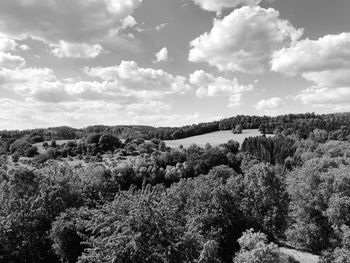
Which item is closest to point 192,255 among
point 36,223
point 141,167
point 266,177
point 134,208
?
point 134,208

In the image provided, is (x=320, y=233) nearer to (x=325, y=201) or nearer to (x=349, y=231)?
(x=325, y=201)

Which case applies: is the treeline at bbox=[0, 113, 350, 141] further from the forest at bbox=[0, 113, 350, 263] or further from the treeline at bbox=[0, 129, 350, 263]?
the treeline at bbox=[0, 129, 350, 263]

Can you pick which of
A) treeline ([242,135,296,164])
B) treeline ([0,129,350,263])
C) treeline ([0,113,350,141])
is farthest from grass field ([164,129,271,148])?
treeline ([0,129,350,263])

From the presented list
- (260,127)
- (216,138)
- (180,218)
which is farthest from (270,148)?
(180,218)

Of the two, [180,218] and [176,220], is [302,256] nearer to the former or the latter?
[180,218]

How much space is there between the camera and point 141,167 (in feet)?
323

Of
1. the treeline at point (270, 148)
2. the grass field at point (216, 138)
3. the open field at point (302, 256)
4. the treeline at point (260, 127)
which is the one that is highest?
the treeline at point (260, 127)

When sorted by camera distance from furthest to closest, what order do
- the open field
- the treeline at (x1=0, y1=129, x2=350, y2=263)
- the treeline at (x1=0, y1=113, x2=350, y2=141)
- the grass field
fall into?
1. the treeline at (x1=0, y1=113, x2=350, y2=141)
2. the grass field
3. the open field
4. the treeline at (x1=0, y1=129, x2=350, y2=263)

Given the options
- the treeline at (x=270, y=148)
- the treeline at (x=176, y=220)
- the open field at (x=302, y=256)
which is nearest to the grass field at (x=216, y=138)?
the treeline at (x=270, y=148)

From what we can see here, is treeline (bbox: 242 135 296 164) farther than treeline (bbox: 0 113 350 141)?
No

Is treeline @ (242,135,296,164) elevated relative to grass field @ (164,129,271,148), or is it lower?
lower

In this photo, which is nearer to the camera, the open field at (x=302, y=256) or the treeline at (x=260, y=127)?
the open field at (x=302, y=256)

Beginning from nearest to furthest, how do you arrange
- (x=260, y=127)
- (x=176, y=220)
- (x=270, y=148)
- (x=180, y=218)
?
(x=176, y=220) → (x=180, y=218) → (x=270, y=148) → (x=260, y=127)

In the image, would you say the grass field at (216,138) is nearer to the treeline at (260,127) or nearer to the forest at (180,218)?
the treeline at (260,127)
